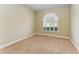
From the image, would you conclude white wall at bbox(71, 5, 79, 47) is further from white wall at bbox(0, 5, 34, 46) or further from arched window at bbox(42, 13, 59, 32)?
white wall at bbox(0, 5, 34, 46)

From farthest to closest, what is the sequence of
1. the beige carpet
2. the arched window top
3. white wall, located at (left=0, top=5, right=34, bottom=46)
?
1. white wall, located at (left=0, top=5, right=34, bottom=46)
2. the arched window top
3. the beige carpet

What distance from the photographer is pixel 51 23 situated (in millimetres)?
1919

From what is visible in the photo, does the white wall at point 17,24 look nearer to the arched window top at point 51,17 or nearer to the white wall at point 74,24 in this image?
the arched window top at point 51,17

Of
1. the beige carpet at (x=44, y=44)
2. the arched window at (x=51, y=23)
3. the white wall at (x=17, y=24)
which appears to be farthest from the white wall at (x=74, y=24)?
the white wall at (x=17, y=24)

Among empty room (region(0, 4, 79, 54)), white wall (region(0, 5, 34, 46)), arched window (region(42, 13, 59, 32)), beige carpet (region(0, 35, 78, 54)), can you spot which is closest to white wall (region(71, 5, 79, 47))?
empty room (region(0, 4, 79, 54))

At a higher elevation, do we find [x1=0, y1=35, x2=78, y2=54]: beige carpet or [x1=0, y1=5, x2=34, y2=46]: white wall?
[x1=0, y1=5, x2=34, y2=46]: white wall

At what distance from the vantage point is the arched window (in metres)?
1.92

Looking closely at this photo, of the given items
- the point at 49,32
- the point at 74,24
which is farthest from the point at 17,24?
the point at 74,24

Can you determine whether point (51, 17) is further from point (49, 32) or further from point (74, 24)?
point (74, 24)

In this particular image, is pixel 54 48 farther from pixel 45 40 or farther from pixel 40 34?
pixel 40 34

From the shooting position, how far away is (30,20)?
2.15 metres

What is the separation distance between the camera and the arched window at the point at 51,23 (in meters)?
1.92

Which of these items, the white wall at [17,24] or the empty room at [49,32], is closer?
the empty room at [49,32]

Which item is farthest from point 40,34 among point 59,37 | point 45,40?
point 59,37
